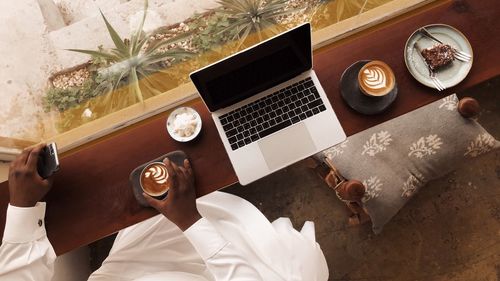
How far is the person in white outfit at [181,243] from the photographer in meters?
1.19

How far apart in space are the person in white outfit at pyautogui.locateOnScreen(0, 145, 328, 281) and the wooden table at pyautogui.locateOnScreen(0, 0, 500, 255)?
67 mm

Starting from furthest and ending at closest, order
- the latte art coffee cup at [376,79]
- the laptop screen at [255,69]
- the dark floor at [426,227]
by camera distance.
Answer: the dark floor at [426,227]
the latte art coffee cup at [376,79]
the laptop screen at [255,69]

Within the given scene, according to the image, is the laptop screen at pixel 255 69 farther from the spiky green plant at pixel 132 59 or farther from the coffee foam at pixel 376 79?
the spiky green plant at pixel 132 59

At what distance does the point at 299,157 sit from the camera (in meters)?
1.22

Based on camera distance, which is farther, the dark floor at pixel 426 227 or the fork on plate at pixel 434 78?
the dark floor at pixel 426 227

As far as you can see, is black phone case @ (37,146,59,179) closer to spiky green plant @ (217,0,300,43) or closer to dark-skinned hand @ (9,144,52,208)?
dark-skinned hand @ (9,144,52,208)

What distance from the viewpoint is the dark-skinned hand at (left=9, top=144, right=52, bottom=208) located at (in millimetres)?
1196

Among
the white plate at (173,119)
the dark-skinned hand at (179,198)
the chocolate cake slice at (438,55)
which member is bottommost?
the dark-skinned hand at (179,198)

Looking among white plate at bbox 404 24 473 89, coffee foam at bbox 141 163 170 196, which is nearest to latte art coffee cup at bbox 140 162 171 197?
coffee foam at bbox 141 163 170 196

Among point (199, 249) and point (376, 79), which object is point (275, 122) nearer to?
point (376, 79)

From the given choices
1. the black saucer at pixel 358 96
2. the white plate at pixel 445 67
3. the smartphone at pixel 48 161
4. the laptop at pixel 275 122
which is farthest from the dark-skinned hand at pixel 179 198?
the white plate at pixel 445 67

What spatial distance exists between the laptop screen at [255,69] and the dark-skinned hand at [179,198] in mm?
203

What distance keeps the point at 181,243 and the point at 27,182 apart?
0.56 meters

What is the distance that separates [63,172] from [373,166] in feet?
3.48
